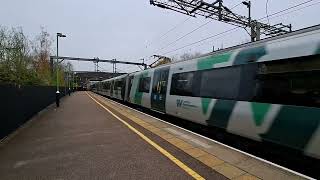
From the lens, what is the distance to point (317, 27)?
7020 millimetres

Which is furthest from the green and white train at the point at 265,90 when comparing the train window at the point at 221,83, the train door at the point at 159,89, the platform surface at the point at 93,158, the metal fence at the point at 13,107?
the metal fence at the point at 13,107

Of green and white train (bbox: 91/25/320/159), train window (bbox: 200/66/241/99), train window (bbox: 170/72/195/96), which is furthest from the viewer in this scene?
train window (bbox: 170/72/195/96)

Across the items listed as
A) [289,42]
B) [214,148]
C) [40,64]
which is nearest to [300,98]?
[289,42]

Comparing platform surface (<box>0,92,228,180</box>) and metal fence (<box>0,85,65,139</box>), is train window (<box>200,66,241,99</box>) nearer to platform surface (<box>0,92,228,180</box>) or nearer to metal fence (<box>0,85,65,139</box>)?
platform surface (<box>0,92,228,180</box>)

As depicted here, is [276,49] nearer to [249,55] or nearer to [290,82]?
[290,82]

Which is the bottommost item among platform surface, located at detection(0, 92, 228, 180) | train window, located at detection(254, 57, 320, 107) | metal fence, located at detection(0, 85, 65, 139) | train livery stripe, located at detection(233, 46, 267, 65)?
platform surface, located at detection(0, 92, 228, 180)

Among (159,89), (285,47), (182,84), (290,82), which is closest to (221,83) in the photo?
(285,47)

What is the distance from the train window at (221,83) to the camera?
9.69 meters

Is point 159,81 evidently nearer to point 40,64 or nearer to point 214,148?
point 214,148

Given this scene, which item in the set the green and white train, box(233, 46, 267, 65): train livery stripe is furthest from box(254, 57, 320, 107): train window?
box(233, 46, 267, 65): train livery stripe

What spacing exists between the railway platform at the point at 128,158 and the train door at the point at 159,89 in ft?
16.9

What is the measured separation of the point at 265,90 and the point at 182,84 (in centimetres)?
671

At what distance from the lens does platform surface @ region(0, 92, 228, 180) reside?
6.95 metres

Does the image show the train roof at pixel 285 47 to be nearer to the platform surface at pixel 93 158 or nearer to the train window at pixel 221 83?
the train window at pixel 221 83
